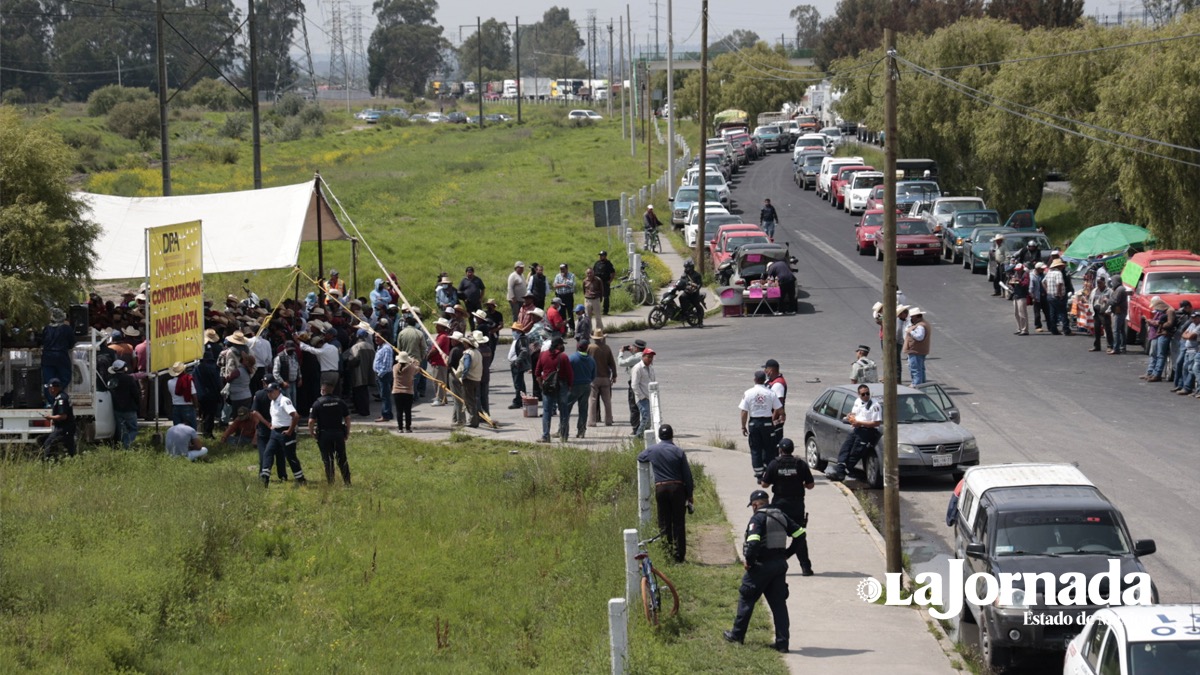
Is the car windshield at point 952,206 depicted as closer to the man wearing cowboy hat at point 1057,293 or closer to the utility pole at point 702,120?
the utility pole at point 702,120

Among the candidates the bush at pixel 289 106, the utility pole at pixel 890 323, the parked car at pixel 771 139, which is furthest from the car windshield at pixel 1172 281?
the bush at pixel 289 106

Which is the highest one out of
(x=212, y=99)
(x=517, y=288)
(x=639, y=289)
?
(x=212, y=99)

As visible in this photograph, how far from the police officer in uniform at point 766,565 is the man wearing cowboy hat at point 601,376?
9.75m

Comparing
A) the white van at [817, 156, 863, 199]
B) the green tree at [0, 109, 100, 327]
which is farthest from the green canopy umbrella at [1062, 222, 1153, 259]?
the white van at [817, 156, 863, 199]

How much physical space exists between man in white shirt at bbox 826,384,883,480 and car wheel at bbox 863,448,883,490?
0.40 feet

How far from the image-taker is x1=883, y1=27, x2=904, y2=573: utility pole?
13.9m

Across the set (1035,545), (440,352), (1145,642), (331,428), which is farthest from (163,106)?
(1145,642)

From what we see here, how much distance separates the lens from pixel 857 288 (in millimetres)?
38000

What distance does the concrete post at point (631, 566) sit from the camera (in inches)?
462

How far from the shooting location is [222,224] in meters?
27.6

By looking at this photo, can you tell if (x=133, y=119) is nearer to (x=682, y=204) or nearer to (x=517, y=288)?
(x=682, y=204)

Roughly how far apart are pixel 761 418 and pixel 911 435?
6.90 feet

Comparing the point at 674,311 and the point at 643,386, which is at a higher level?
the point at 674,311

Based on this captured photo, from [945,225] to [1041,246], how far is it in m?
7.17
